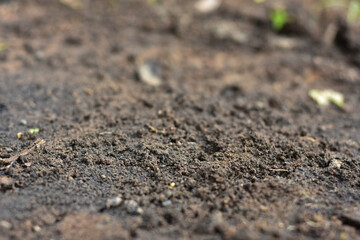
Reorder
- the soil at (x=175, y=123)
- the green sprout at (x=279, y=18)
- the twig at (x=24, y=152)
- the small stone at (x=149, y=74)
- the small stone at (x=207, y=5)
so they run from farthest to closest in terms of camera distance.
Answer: the small stone at (x=207, y=5), the green sprout at (x=279, y=18), the small stone at (x=149, y=74), the twig at (x=24, y=152), the soil at (x=175, y=123)

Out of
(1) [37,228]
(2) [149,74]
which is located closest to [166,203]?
(1) [37,228]

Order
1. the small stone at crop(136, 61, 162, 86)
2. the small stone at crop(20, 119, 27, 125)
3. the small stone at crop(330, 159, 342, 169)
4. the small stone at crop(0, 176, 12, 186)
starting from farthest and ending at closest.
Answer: the small stone at crop(136, 61, 162, 86)
the small stone at crop(20, 119, 27, 125)
the small stone at crop(330, 159, 342, 169)
the small stone at crop(0, 176, 12, 186)

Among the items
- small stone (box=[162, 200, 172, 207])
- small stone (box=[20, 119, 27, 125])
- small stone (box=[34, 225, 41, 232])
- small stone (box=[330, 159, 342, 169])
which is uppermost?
small stone (box=[330, 159, 342, 169])

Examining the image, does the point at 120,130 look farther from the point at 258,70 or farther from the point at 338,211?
the point at 258,70

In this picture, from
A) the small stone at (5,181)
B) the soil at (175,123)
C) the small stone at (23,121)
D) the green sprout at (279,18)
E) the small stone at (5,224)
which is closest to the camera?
the small stone at (5,224)

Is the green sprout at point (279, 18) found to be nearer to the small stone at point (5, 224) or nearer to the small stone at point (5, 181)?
the small stone at point (5, 181)

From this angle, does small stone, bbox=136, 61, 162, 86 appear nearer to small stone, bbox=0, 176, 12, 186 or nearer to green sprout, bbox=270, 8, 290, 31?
small stone, bbox=0, 176, 12, 186

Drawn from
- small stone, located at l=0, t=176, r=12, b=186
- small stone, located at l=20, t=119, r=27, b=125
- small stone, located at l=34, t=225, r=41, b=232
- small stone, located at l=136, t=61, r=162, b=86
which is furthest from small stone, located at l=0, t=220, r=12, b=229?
small stone, located at l=136, t=61, r=162, b=86

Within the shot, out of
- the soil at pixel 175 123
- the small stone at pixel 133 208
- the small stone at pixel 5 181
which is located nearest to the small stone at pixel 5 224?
the soil at pixel 175 123

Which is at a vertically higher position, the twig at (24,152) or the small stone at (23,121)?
the small stone at (23,121)
